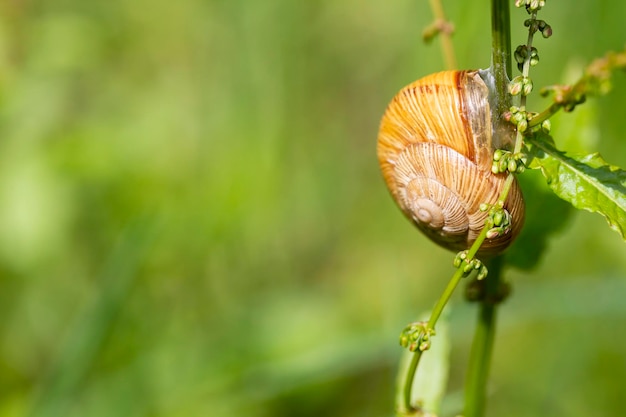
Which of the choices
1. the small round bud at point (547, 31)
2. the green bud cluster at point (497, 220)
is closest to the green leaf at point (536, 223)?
the green bud cluster at point (497, 220)

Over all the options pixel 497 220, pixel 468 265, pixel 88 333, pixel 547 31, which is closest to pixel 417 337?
pixel 468 265

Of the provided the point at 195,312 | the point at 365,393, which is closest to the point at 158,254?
the point at 195,312

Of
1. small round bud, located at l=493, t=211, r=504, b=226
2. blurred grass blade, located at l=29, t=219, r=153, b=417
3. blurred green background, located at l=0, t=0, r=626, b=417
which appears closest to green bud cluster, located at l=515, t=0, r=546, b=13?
small round bud, located at l=493, t=211, r=504, b=226

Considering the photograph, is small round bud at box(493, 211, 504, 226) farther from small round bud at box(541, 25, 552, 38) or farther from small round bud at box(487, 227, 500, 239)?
small round bud at box(541, 25, 552, 38)

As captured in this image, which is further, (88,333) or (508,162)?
(88,333)

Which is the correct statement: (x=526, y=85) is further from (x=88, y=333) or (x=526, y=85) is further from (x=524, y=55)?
(x=88, y=333)

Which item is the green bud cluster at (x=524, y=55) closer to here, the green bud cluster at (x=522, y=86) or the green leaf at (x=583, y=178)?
the green bud cluster at (x=522, y=86)

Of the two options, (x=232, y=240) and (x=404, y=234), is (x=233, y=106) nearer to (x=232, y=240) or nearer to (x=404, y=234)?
(x=232, y=240)
